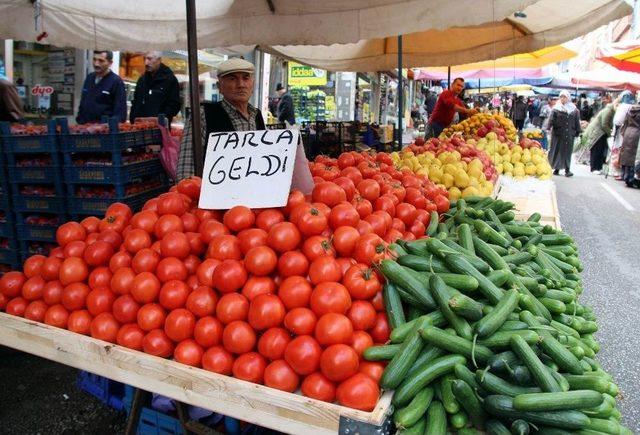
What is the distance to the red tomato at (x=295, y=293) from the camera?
5.73 ft

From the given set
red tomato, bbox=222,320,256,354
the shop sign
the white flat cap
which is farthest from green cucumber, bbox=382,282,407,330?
the shop sign

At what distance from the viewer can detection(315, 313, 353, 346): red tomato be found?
162cm

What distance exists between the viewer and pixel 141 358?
1739 mm

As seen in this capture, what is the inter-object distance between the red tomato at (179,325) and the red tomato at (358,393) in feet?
1.91

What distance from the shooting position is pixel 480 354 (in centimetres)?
164

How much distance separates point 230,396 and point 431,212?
5.28 feet

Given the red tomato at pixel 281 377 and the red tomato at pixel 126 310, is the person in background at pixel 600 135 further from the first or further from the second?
the red tomato at pixel 126 310

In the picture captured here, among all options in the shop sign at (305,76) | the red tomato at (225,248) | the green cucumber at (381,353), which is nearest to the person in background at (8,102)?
the red tomato at (225,248)

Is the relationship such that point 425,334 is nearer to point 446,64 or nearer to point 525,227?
point 525,227

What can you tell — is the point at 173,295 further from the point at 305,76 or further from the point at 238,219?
the point at 305,76

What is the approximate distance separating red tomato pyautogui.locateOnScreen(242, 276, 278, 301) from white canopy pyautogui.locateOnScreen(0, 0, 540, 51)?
9.95 feet

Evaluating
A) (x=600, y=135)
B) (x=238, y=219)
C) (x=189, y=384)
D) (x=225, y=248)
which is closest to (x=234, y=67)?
(x=238, y=219)

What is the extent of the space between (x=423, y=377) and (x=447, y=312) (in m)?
0.26

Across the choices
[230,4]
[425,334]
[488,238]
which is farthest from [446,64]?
[425,334]
